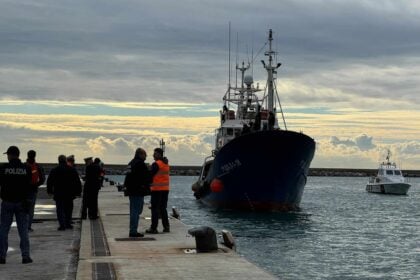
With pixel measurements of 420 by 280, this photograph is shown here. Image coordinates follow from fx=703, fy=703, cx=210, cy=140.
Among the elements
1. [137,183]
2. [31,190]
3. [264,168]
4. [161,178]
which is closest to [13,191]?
[31,190]

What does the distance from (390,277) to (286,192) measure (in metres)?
21.6

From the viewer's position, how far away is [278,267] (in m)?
20.4

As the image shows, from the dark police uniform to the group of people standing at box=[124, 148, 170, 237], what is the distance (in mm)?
3396

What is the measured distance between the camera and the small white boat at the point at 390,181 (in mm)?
85562

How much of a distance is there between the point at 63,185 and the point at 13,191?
6368 millimetres

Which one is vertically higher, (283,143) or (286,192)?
(283,143)

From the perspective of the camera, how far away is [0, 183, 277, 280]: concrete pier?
423 inches

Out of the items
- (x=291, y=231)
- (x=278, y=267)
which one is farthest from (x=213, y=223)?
(x=278, y=267)

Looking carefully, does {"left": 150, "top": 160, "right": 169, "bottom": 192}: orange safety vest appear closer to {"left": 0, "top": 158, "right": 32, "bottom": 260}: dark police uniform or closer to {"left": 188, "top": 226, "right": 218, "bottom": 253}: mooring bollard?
{"left": 188, "top": 226, "right": 218, "bottom": 253}: mooring bollard

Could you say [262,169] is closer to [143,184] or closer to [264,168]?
[264,168]

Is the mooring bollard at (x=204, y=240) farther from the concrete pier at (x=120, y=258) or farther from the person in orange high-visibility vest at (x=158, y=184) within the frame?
the person in orange high-visibility vest at (x=158, y=184)

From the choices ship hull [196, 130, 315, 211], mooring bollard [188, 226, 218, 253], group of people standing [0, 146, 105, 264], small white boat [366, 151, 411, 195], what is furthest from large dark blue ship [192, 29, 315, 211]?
small white boat [366, 151, 411, 195]

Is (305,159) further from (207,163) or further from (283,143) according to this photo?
(207,163)

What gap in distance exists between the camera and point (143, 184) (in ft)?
50.8
